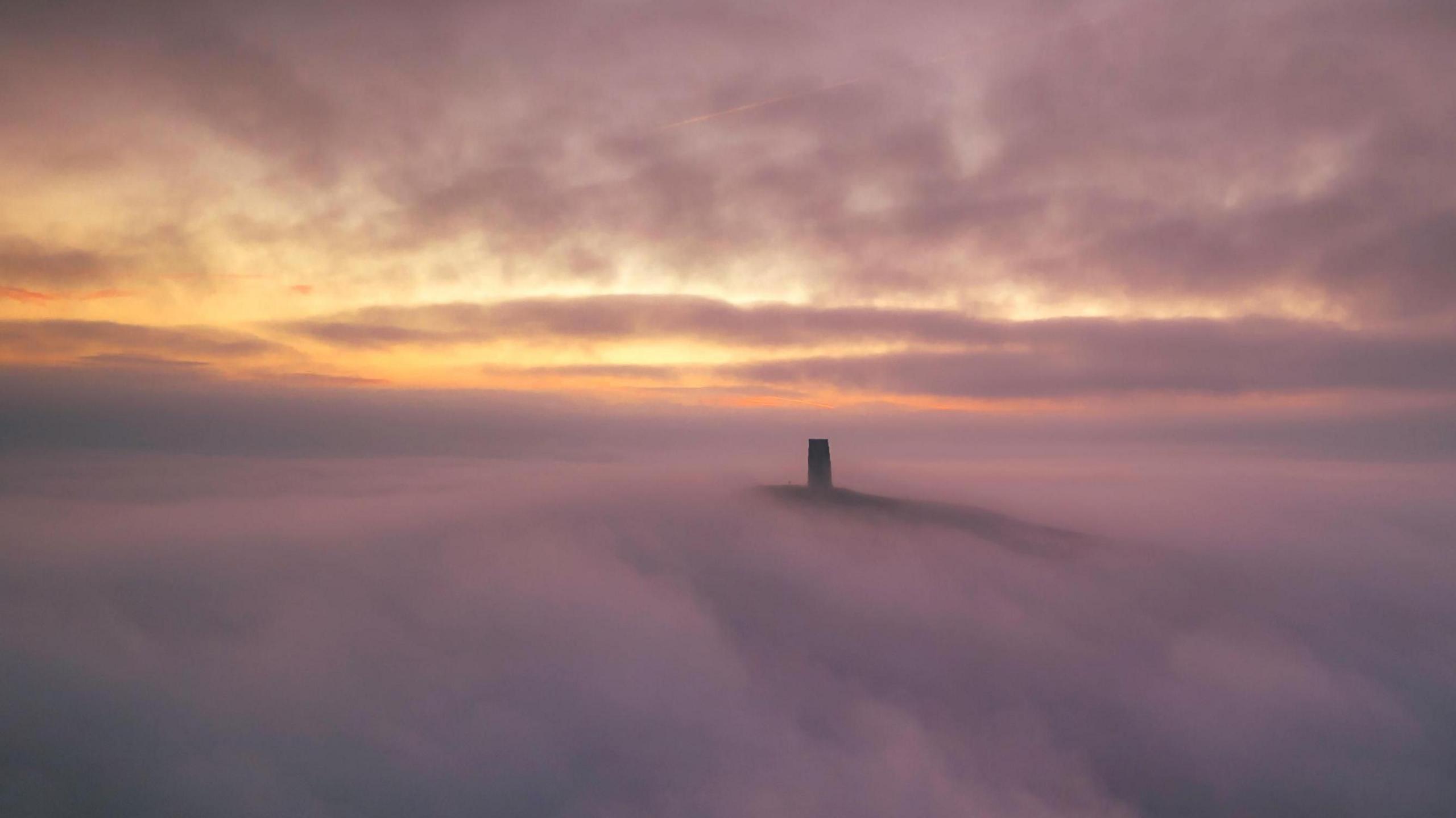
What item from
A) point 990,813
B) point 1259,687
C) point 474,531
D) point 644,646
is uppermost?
point 474,531

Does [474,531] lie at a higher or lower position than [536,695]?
higher

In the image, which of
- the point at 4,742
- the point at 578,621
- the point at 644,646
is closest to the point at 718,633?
the point at 644,646

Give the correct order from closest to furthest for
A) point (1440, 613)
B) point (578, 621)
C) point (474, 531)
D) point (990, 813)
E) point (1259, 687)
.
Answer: point (990, 813)
point (1259, 687)
point (578, 621)
point (474, 531)
point (1440, 613)

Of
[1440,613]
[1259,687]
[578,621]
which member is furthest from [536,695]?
[1440,613]

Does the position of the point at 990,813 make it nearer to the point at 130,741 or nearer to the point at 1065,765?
the point at 1065,765

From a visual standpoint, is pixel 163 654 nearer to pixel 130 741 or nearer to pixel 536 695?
pixel 130 741

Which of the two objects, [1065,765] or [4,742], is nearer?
[1065,765]

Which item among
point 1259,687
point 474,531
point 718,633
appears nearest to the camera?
point 718,633
